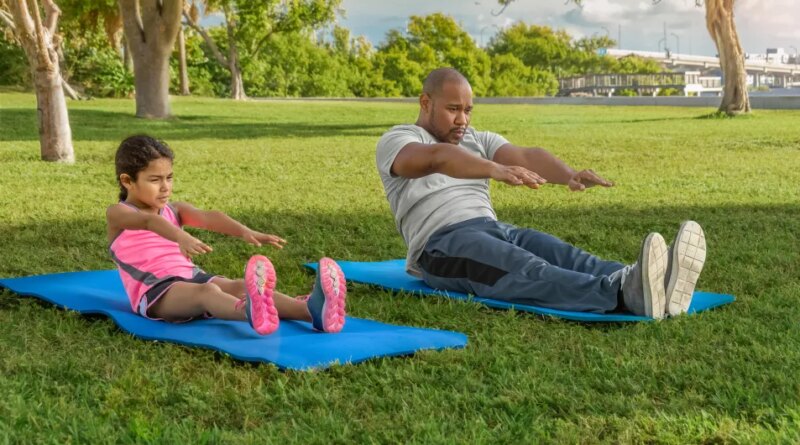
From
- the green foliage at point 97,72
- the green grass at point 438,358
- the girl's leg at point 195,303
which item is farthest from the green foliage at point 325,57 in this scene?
the girl's leg at point 195,303

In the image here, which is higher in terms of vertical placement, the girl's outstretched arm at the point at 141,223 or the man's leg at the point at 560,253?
the girl's outstretched arm at the point at 141,223

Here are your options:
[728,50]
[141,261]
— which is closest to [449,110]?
[141,261]

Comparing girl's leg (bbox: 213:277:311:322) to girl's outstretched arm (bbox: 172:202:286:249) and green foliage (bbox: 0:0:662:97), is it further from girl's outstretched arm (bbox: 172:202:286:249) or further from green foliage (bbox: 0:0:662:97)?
green foliage (bbox: 0:0:662:97)

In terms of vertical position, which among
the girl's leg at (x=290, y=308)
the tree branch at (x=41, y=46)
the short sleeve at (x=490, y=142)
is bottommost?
the girl's leg at (x=290, y=308)

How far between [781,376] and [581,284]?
48.0 inches

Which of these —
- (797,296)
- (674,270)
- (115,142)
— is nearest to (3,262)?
(674,270)

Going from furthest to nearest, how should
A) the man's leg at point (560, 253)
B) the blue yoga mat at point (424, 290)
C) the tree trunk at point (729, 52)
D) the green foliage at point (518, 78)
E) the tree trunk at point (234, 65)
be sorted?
1. the green foliage at point (518, 78)
2. the tree trunk at point (234, 65)
3. the tree trunk at point (729, 52)
4. the man's leg at point (560, 253)
5. the blue yoga mat at point (424, 290)

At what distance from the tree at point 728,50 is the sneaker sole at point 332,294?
814 inches

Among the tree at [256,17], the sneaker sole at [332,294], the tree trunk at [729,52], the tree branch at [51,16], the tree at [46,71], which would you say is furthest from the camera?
the tree at [256,17]

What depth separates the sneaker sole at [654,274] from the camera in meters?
4.02

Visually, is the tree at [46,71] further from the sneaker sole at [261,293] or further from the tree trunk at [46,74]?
the sneaker sole at [261,293]

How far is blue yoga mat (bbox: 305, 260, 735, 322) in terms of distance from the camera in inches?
167

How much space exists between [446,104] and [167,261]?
1495 millimetres

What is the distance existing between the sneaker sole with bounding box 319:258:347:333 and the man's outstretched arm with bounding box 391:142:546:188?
0.69 meters
